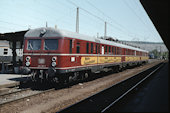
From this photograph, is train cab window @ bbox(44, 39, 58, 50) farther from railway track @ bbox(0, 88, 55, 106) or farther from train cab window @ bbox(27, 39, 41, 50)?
railway track @ bbox(0, 88, 55, 106)

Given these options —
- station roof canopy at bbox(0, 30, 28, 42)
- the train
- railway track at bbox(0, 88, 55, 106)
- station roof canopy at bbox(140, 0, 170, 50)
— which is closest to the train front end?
the train

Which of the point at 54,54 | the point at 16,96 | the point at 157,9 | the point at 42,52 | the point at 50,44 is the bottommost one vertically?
the point at 16,96

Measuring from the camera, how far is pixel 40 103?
24.0 ft

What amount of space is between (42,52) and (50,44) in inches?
27.2

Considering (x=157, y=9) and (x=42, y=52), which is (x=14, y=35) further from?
(x=157, y=9)

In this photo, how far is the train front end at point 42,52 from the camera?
950 cm

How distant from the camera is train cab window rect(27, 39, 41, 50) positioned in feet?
33.1

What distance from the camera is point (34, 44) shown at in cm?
1023

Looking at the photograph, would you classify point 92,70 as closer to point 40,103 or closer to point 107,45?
point 107,45

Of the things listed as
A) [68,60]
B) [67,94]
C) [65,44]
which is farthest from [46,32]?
[67,94]

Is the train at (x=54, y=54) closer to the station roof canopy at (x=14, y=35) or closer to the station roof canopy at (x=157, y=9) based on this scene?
the station roof canopy at (x=157, y=9)

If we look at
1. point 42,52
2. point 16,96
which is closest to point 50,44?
point 42,52

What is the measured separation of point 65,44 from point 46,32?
4.90 feet

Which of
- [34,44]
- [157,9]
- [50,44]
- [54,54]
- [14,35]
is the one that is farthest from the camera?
[14,35]
